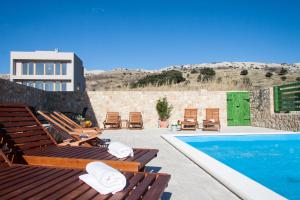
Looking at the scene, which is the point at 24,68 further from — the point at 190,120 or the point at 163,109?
the point at 190,120

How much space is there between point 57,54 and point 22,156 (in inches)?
1435

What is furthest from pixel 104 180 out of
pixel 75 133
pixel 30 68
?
pixel 30 68

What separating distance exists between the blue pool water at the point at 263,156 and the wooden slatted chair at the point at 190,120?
2.91 metres

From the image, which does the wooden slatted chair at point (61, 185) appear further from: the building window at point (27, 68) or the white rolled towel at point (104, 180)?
the building window at point (27, 68)

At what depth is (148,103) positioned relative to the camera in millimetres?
15148

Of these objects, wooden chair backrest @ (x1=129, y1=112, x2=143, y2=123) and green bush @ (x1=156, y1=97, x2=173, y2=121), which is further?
green bush @ (x1=156, y1=97, x2=173, y2=121)

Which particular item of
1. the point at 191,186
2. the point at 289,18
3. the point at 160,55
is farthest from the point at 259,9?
the point at 191,186

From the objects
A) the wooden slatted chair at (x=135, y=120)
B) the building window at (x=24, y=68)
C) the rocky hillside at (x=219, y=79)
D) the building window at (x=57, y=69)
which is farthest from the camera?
the building window at (x=57, y=69)

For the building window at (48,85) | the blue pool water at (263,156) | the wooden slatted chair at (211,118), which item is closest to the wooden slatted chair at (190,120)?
the wooden slatted chair at (211,118)

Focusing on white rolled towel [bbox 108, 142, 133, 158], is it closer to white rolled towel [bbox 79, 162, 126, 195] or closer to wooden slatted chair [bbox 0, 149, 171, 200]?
wooden slatted chair [bbox 0, 149, 171, 200]

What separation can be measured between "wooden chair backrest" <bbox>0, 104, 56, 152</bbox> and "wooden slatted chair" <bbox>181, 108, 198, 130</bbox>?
9.12m

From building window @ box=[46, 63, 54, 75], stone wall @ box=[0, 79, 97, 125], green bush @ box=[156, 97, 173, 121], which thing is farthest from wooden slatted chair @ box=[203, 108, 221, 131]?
building window @ box=[46, 63, 54, 75]

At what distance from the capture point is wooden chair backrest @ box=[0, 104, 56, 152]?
3777 millimetres

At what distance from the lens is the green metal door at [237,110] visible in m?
15.3
